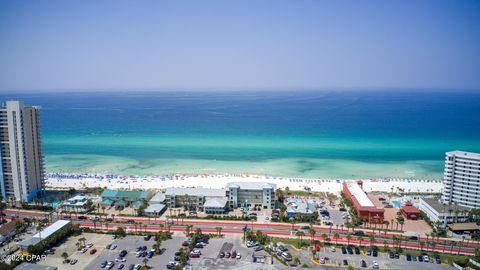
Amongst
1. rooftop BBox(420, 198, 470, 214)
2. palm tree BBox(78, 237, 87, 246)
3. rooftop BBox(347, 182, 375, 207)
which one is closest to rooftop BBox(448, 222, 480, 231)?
rooftop BBox(420, 198, 470, 214)

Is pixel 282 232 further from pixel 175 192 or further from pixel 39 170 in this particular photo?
pixel 39 170

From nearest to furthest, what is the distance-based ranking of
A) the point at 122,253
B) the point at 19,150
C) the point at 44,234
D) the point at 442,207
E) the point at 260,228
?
the point at 122,253 → the point at 44,234 → the point at 260,228 → the point at 442,207 → the point at 19,150

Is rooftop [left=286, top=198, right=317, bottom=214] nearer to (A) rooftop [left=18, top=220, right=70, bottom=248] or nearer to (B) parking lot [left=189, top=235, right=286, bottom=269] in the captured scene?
(B) parking lot [left=189, top=235, right=286, bottom=269]

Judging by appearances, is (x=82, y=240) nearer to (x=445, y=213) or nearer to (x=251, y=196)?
(x=251, y=196)

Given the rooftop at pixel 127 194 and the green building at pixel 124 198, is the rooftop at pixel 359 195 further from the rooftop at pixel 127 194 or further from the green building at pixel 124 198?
the rooftop at pixel 127 194

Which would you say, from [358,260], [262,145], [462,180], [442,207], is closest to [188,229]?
[358,260]

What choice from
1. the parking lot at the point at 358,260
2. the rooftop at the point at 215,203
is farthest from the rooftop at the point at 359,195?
the rooftop at the point at 215,203

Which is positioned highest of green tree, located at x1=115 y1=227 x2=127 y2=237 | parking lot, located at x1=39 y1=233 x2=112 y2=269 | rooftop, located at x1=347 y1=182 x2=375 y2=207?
rooftop, located at x1=347 y1=182 x2=375 y2=207
